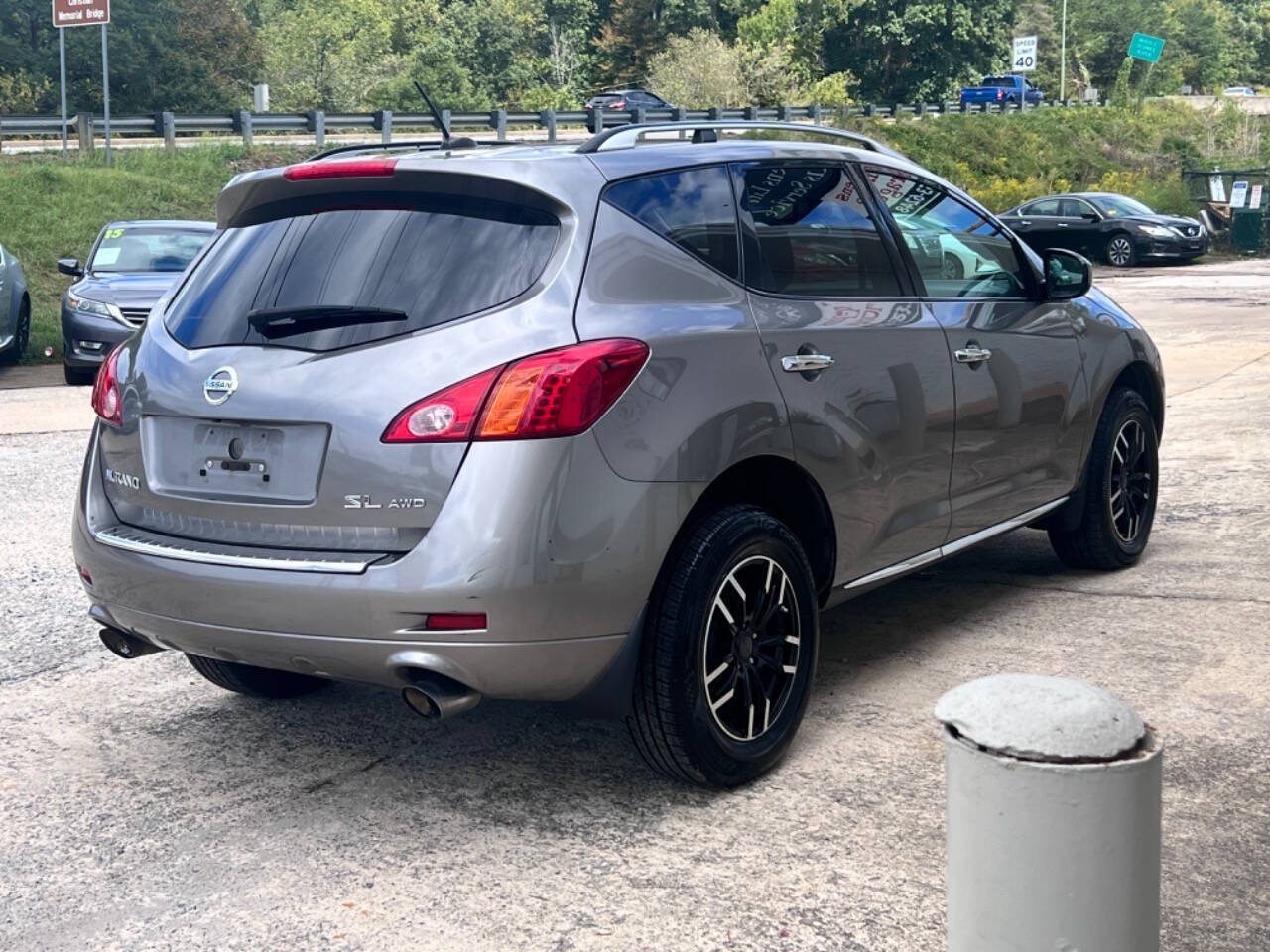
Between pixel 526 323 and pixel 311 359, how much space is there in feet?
1.77

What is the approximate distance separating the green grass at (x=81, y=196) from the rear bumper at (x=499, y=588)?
1502 cm

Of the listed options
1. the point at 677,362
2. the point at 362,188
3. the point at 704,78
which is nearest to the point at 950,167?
the point at 704,78

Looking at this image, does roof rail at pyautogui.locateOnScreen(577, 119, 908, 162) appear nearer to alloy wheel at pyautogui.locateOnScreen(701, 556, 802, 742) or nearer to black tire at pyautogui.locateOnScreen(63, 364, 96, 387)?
alloy wheel at pyautogui.locateOnScreen(701, 556, 802, 742)

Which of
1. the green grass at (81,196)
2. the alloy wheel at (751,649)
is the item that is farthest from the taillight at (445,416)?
the green grass at (81,196)

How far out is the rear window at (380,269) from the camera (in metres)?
3.74

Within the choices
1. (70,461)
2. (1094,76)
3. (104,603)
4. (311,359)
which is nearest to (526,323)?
(311,359)

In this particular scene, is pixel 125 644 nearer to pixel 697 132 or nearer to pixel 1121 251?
pixel 697 132

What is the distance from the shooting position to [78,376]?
1412cm

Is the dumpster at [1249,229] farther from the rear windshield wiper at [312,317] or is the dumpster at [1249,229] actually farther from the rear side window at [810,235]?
the rear windshield wiper at [312,317]

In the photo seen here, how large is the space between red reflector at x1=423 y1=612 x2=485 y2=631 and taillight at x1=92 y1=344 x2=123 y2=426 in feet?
3.85

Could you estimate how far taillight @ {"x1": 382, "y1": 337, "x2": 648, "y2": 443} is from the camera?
3.53m

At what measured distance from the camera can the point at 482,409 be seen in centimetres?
354

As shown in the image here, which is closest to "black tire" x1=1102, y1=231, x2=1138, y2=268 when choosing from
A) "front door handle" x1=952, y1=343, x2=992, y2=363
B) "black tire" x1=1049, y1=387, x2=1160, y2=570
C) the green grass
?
the green grass

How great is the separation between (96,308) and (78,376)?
28.6 inches
